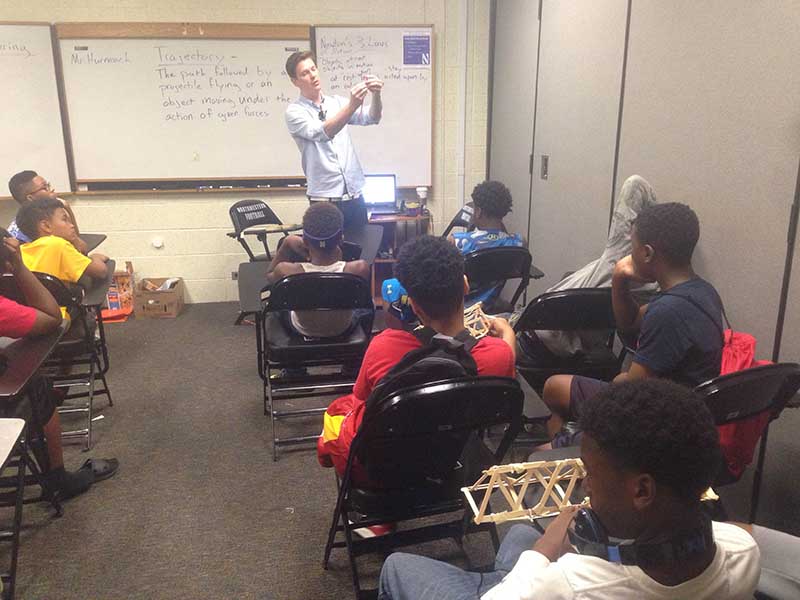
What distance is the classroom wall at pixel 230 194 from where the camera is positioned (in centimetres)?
475

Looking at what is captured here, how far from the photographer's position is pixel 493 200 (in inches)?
129

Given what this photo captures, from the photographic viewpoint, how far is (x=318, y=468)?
9.08ft

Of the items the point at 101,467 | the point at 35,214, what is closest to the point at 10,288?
the point at 35,214

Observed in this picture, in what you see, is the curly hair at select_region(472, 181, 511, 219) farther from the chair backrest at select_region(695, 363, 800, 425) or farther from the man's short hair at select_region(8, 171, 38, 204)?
the man's short hair at select_region(8, 171, 38, 204)

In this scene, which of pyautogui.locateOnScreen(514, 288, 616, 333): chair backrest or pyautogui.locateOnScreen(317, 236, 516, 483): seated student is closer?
pyautogui.locateOnScreen(317, 236, 516, 483): seated student

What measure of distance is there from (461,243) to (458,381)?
1.82m

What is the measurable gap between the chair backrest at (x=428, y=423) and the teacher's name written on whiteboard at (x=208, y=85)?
381cm

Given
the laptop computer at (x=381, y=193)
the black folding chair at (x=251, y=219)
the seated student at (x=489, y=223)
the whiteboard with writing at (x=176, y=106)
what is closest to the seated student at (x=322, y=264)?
the seated student at (x=489, y=223)

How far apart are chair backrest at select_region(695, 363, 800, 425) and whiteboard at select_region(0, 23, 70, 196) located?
4760 millimetres

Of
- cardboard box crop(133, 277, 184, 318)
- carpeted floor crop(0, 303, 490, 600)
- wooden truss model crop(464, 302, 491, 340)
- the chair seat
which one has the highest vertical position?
wooden truss model crop(464, 302, 491, 340)

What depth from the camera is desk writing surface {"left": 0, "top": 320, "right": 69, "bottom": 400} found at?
1.82 meters

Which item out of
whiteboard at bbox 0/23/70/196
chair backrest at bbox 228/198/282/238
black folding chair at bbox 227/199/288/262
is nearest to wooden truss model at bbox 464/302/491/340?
black folding chair at bbox 227/199/288/262

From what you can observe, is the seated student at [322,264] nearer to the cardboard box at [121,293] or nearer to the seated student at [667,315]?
the seated student at [667,315]

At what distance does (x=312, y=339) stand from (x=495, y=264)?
0.90 m
